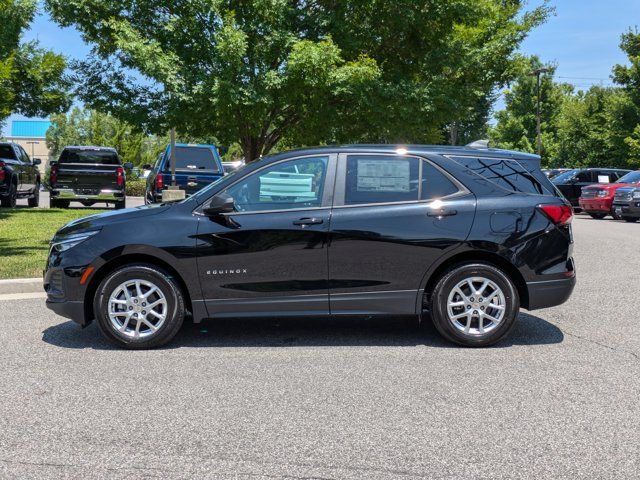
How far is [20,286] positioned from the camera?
839cm

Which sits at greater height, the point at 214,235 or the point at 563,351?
the point at 214,235

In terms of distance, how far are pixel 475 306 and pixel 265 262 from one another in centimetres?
184

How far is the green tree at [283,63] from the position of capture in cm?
1493

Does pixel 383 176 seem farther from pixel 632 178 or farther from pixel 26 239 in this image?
pixel 632 178

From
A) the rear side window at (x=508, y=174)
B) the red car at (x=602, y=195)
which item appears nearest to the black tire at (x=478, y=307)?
the rear side window at (x=508, y=174)

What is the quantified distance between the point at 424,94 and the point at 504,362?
11.5 meters

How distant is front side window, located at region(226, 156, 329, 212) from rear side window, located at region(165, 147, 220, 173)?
1229 cm

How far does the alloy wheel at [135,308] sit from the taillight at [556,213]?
3404mm

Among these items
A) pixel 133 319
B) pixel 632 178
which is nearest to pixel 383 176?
pixel 133 319

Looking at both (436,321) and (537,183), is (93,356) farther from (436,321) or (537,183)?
(537,183)

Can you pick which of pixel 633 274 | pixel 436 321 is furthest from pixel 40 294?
pixel 633 274

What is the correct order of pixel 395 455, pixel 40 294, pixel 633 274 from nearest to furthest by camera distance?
pixel 395 455, pixel 40 294, pixel 633 274

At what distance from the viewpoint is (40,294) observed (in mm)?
8359

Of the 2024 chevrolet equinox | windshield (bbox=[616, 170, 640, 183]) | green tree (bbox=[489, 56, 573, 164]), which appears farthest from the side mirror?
green tree (bbox=[489, 56, 573, 164])
